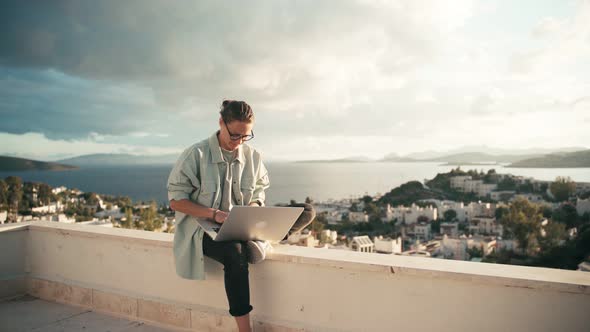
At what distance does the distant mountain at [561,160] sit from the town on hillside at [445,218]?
2912 millimetres

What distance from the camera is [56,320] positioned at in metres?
2.25

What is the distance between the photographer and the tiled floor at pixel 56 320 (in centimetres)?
213

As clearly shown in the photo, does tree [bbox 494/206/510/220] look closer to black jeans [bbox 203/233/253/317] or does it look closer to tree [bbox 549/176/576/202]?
tree [bbox 549/176/576/202]

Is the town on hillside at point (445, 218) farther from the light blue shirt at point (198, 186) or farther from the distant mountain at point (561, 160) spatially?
the light blue shirt at point (198, 186)

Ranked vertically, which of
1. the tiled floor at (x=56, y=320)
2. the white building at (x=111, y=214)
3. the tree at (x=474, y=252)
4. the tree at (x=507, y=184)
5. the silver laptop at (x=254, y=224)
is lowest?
the tree at (x=474, y=252)

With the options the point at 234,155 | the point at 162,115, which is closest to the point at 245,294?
the point at 234,155

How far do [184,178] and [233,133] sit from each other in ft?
0.99

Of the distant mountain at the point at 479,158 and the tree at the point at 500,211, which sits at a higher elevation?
the distant mountain at the point at 479,158

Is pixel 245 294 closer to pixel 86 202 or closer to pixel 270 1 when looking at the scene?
pixel 270 1

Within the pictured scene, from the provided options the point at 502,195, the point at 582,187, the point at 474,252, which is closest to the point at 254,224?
the point at 474,252

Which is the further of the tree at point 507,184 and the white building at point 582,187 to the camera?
the tree at point 507,184

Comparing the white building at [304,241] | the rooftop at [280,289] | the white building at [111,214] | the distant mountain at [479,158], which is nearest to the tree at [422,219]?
the distant mountain at [479,158]

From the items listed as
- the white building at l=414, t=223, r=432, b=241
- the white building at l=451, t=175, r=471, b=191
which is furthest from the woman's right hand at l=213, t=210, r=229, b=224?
the white building at l=451, t=175, r=471, b=191

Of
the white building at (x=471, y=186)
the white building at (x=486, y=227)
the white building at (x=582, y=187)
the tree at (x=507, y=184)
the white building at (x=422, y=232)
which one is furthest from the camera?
the white building at (x=471, y=186)
